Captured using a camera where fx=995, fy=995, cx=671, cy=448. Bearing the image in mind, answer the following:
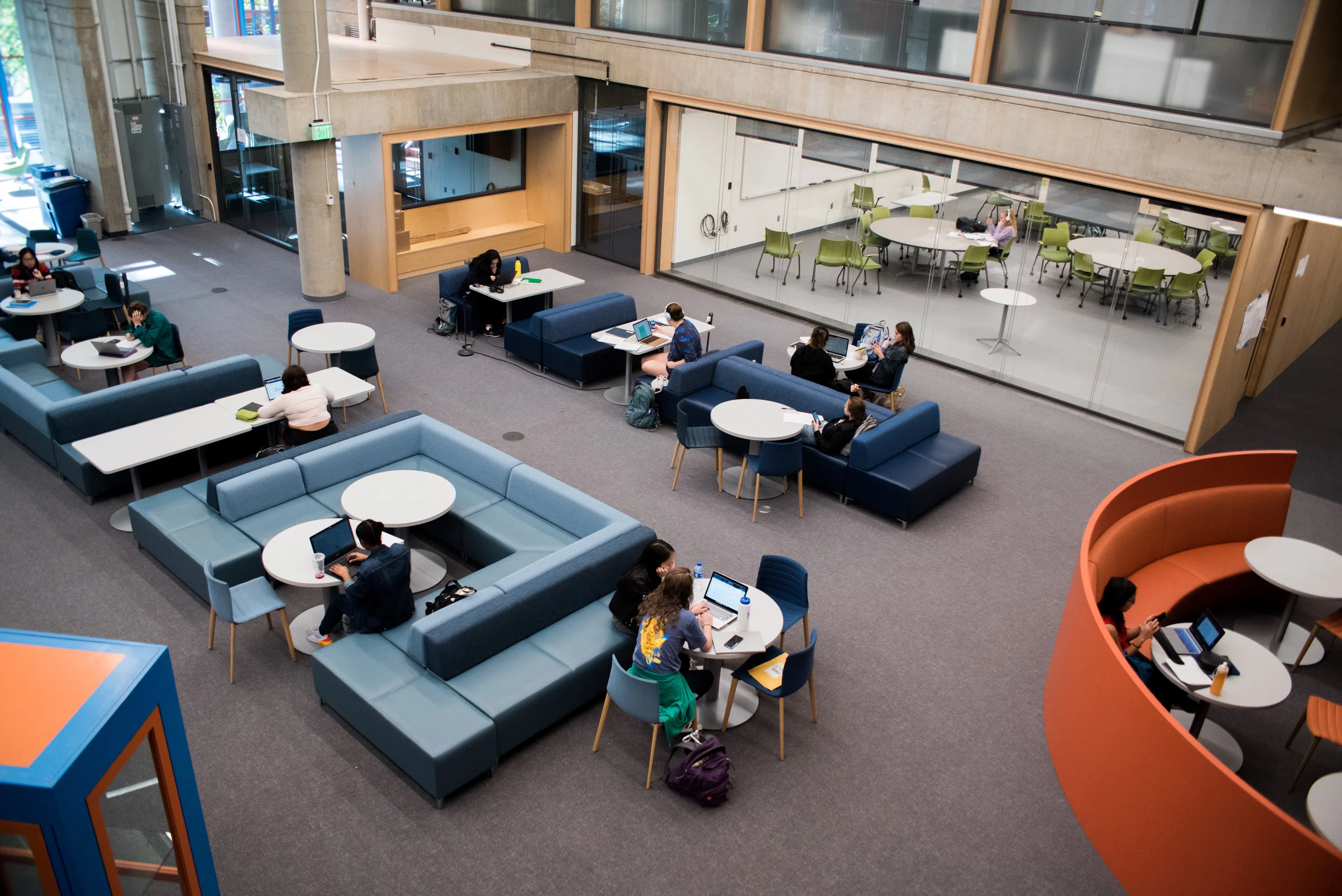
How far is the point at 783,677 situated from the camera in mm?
6145

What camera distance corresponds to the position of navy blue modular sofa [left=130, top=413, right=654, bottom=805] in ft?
20.0

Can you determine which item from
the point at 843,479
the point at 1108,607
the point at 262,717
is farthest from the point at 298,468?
the point at 1108,607

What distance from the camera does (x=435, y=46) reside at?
17.7 metres

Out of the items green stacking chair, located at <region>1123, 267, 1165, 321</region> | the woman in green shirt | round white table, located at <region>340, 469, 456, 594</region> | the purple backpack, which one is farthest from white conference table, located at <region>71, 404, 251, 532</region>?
green stacking chair, located at <region>1123, 267, 1165, 321</region>

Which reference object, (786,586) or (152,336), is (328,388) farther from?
(786,586)

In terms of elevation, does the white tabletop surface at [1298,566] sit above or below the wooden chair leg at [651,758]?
above

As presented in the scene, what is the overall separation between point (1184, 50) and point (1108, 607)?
19.9 ft

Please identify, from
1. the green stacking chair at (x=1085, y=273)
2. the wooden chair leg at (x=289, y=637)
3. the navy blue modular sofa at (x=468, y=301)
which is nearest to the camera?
the wooden chair leg at (x=289, y=637)

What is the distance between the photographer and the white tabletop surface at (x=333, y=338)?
10328mm

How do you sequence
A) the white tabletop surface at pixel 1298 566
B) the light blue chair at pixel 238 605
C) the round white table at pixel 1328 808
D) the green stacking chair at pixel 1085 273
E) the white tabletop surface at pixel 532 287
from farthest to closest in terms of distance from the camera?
the white tabletop surface at pixel 532 287, the green stacking chair at pixel 1085 273, the white tabletop surface at pixel 1298 566, the light blue chair at pixel 238 605, the round white table at pixel 1328 808

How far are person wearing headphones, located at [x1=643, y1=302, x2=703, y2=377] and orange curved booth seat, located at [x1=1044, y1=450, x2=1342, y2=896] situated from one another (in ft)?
15.5

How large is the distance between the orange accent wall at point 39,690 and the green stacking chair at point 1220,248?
10.0 metres

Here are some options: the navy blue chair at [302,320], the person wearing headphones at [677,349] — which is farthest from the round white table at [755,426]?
the navy blue chair at [302,320]

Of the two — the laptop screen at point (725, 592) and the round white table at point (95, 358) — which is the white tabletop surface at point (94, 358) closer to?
the round white table at point (95, 358)
